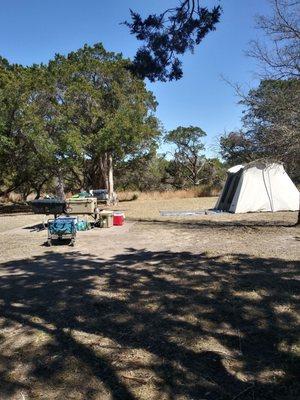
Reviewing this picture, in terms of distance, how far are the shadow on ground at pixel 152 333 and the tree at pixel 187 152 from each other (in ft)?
116

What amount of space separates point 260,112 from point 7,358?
28.4 ft

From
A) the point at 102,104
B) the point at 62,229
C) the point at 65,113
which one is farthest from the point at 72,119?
the point at 62,229

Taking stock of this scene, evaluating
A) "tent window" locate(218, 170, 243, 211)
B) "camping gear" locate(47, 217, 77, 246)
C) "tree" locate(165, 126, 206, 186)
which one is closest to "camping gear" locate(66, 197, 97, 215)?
"camping gear" locate(47, 217, 77, 246)

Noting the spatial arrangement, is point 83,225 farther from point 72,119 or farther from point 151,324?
point 72,119

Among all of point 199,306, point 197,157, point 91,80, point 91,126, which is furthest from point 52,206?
point 197,157

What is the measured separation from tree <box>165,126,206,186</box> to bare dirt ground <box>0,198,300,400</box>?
3359 centimetres

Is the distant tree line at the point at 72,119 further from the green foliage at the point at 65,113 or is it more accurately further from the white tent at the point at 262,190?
the white tent at the point at 262,190

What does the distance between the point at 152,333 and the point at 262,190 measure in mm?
13050

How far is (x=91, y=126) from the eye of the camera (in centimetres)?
2089

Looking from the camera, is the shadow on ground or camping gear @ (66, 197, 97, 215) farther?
camping gear @ (66, 197, 97, 215)

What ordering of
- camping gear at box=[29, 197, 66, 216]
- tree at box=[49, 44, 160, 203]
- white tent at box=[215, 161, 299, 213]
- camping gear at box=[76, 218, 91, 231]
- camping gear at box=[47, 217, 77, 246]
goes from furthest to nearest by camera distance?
tree at box=[49, 44, 160, 203] < white tent at box=[215, 161, 299, 213] < camping gear at box=[76, 218, 91, 231] < camping gear at box=[29, 197, 66, 216] < camping gear at box=[47, 217, 77, 246]

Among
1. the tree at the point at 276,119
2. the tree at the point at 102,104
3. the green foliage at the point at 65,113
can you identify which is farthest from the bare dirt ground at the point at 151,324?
Result: the tree at the point at 102,104

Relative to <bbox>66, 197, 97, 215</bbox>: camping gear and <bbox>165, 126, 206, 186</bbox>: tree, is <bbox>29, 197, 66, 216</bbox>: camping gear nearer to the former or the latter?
<bbox>66, 197, 97, 215</bbox>: camping gear

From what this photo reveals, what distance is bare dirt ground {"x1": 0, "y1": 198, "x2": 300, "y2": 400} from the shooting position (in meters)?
3.10
